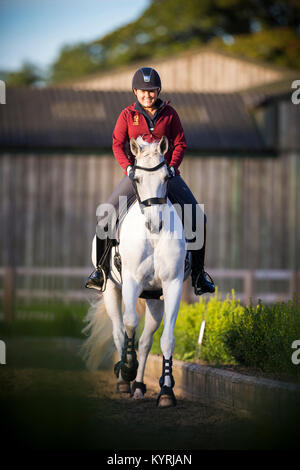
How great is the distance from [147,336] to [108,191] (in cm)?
1387

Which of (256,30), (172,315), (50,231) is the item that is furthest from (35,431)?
(256,30)

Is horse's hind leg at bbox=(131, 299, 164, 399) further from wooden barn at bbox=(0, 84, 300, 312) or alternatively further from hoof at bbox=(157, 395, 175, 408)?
wooden barn at bbox=(0, 84, 300, 312)

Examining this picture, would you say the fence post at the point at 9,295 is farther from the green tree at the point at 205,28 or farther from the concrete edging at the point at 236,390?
the green tree at the point at 205,28

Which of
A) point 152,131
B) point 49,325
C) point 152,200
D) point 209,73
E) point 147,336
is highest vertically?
point 209,73

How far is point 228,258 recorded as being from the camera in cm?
2197

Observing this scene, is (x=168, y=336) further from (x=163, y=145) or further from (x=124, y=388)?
(x=163, y=145)

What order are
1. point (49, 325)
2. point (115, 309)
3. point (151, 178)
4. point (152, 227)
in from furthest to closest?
point (49, 325)
point (115, 309)
point (151, 178)
point (152, 227)

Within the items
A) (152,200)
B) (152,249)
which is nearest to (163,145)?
(152,200)

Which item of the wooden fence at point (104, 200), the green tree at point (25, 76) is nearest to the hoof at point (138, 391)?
the wooden fence at point (104, 200)

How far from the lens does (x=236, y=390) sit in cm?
733

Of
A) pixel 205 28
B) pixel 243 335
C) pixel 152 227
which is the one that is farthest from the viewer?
pixel 205 28

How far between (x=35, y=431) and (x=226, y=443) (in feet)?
5.18

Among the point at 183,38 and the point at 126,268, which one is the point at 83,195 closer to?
the point at 126,268

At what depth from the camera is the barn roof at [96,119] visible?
71.6 ft
